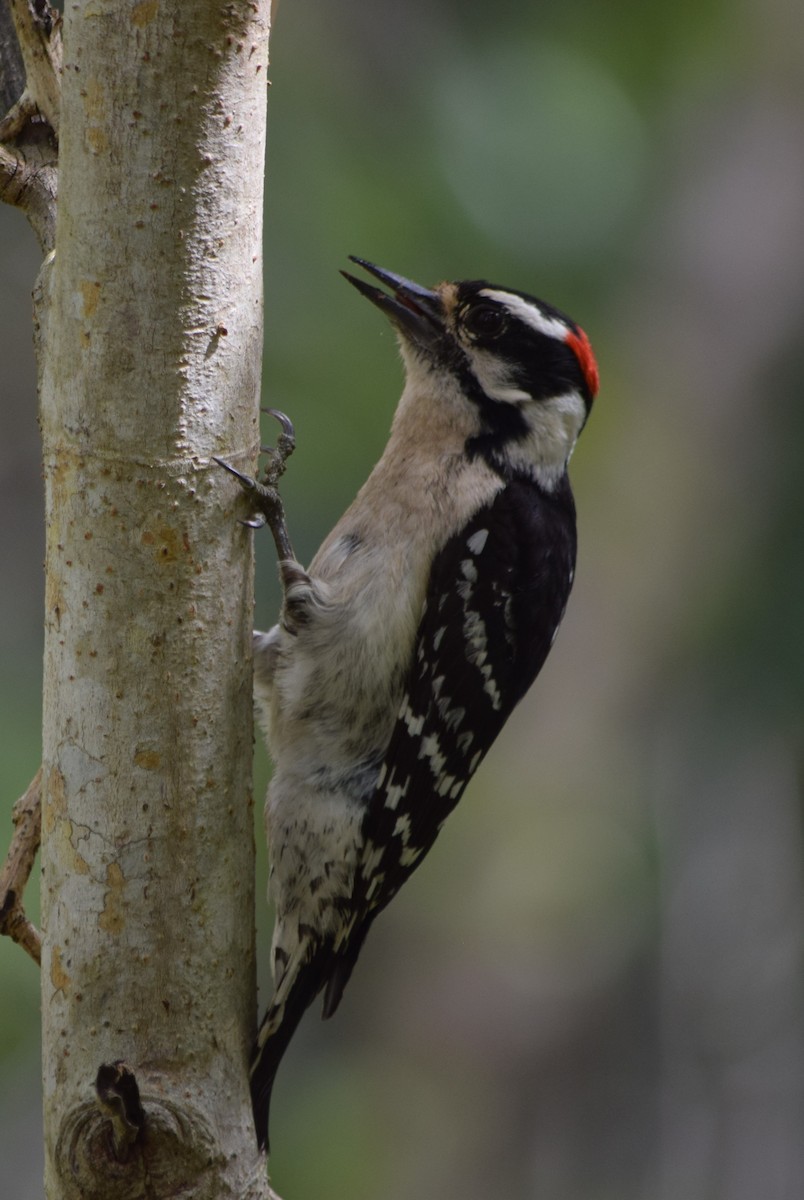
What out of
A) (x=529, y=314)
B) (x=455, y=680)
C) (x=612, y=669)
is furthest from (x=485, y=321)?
(x=612, y=669)

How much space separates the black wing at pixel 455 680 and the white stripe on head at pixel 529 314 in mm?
372

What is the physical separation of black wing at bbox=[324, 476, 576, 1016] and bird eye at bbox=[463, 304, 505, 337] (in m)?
0.37

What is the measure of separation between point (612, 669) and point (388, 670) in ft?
16.8

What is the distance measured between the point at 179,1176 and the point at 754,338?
6.55 meters

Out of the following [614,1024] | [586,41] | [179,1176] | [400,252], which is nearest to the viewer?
[179,1176]

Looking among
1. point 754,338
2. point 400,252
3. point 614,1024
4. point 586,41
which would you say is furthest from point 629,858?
point 586,41

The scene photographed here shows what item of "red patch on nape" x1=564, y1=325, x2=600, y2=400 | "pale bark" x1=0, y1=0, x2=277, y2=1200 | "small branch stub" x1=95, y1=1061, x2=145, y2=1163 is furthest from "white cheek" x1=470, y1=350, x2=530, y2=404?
"small branch stub" x1=95, y1=1061, x2=145, y2=1163

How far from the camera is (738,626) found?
7.25m

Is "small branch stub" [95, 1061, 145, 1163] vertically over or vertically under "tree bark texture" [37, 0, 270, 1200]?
under

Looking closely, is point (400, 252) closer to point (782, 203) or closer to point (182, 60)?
point (782, 203)

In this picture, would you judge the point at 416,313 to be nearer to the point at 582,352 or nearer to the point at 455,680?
the point at 582,352

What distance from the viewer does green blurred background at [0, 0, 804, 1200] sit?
6.57m

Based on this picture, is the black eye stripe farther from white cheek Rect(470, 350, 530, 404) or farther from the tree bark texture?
the tree bark texture

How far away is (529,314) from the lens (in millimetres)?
3293
